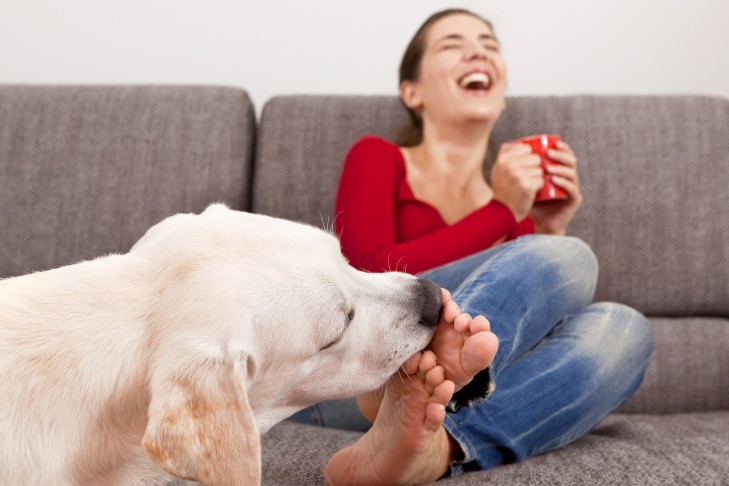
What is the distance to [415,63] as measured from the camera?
2.15m

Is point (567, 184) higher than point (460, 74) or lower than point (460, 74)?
lower

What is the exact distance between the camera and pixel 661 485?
121 centimetres

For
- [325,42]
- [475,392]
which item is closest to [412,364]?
[475,392]

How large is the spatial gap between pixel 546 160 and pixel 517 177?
10 centimetres

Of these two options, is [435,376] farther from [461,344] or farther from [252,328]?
[252,328]

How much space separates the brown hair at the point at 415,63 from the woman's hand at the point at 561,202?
0.43 metres

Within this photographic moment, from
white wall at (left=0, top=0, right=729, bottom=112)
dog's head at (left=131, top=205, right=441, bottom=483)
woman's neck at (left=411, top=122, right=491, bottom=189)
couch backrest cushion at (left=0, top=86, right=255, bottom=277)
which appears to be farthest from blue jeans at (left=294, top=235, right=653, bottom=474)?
white wall at (left=0, top=0, right=729, bottom=112)

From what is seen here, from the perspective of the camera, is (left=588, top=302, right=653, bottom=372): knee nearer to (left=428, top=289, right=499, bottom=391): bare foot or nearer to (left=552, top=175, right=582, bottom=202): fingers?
(left=552, top=175, right=582, bottom=202): fingers

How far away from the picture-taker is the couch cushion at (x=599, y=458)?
125cm

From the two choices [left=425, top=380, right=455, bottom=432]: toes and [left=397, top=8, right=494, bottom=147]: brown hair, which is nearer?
[left=425, top=380, right=455, bottom=432]: toes

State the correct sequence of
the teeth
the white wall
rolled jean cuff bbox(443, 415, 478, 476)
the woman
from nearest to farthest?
the woman, rolled jean cuff bbox(443, 415, 478, 476), the teeth, the white wall

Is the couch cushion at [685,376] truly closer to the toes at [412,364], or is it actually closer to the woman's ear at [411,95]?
the woman's ear at [411,95]

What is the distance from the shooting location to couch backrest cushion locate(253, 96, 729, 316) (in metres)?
2.15

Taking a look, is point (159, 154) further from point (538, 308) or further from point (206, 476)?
point (206, 476)
